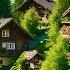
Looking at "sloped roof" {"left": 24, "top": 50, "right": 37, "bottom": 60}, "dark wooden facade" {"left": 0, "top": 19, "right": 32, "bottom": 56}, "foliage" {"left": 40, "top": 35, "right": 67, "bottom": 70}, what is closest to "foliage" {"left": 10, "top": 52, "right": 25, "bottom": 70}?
"sloped roof" {"left": 24, "top": 50, "right": 37, "bottom": 60}

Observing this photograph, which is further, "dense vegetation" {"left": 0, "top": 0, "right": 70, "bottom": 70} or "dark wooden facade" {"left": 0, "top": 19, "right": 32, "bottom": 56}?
"dark wooden facade" {"left": 0, "top": 19, "right": 32, "bottom": 56}

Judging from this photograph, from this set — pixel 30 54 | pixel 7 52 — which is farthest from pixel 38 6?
pixel 30 54

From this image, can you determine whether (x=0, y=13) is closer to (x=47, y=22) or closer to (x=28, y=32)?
(x=47, y=22)

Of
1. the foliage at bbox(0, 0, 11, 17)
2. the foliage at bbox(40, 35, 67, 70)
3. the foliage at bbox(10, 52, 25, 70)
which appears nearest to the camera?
the foliage at bbox(40, 35, 67, 70)

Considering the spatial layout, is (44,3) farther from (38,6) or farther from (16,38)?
(16,38)

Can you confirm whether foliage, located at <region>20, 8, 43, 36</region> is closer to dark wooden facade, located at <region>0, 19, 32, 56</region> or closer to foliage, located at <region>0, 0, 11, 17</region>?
dark wooden facade, located at <region>0, 19, 32, 56</region>

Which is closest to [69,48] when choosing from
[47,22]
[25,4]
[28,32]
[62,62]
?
[62,62]

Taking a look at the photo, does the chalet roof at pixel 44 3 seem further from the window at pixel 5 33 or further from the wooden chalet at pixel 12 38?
the window at pixel 5 33
